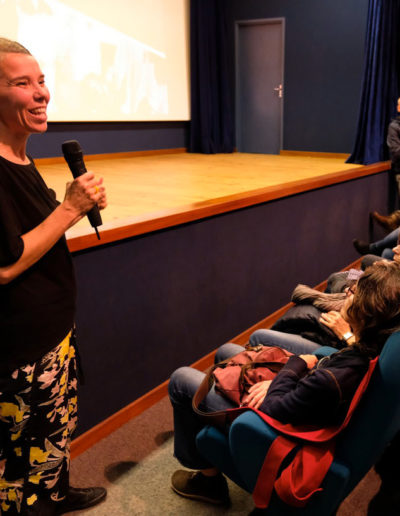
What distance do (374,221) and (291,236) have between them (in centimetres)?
164

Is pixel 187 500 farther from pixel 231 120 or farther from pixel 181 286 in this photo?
pixel 231 120

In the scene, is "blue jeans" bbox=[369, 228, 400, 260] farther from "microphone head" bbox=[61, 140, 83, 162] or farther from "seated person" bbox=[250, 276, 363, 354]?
"microphone head" bbox=[61, 140, 83, 162]

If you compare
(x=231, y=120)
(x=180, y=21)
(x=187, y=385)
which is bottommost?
(x=187, y=385)

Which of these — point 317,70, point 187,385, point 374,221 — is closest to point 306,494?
point 187,385

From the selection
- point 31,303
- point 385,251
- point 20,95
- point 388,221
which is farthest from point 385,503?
point 388,221

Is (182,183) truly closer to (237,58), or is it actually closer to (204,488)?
(204,488)

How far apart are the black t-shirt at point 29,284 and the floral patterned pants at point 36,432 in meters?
0.05

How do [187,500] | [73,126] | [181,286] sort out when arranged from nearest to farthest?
[187,500]
[181,286]
[73,126]

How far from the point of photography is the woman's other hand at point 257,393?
1.29 metres

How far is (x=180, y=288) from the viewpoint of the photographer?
7.48ft

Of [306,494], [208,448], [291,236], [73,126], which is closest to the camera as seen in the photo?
[306,494]

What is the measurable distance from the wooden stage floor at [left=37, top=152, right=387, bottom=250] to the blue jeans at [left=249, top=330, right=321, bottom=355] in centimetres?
64

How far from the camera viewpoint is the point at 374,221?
4.43 m

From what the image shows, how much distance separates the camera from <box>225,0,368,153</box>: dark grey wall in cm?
579
